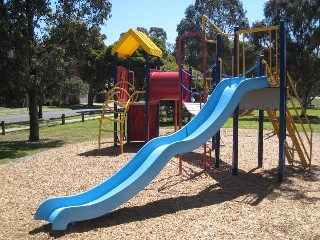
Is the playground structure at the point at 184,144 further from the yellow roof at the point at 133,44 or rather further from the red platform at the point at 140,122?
the red platform at the point at 140,122

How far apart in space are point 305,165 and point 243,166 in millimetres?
1389

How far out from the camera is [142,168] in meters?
6.04

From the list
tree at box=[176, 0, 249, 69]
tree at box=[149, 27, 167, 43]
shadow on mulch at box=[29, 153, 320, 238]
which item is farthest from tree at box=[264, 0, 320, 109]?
tree at box=[149, 27, 167, 43]

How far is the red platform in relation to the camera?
13.2m

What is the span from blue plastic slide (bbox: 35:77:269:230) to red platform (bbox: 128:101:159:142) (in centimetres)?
554

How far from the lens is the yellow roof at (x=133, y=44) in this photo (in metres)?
11.7

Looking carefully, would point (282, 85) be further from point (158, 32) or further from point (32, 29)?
point (158, 32)

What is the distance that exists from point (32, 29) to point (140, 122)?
18.3 ft

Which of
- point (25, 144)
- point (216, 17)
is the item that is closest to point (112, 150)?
point (25, 144)

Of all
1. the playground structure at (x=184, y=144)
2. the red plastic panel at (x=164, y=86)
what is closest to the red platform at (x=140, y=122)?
the red plastic panel at (x=164, y=86)

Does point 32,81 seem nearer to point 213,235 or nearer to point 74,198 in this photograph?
point 74,198

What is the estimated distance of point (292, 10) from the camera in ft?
102

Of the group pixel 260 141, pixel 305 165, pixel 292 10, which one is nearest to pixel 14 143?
pixel 260 141

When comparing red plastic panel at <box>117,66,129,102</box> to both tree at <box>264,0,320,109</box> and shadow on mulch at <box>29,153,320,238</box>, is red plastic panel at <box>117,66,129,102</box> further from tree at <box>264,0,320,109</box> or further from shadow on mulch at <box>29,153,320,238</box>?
tree at <box>264,0,320,109</box>
